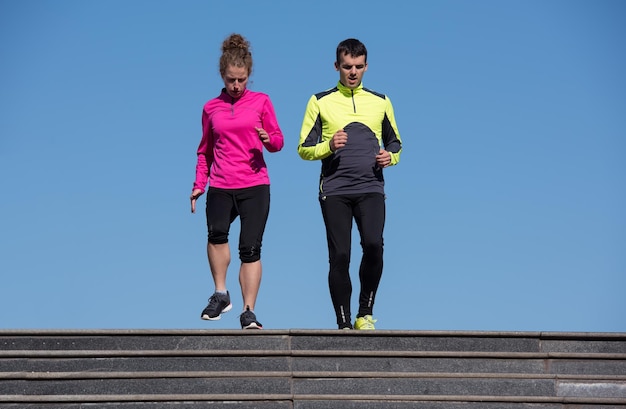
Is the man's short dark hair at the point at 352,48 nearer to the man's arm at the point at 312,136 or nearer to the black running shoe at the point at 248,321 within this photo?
the man's arm at the point at 312,136

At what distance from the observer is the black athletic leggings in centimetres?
977

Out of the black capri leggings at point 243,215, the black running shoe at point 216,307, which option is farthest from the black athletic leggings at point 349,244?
the black running shoe at point 216,307

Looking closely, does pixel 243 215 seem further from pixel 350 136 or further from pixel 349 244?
pixel 350 136

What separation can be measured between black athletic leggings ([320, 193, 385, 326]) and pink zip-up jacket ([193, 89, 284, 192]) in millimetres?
682

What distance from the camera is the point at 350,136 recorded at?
1010 cm

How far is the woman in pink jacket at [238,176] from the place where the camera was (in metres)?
9.95

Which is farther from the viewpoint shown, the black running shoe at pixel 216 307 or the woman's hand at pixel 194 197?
the woman's hand at pixel 194 197

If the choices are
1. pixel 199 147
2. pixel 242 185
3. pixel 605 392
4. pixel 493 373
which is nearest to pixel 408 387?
pixel 493 373

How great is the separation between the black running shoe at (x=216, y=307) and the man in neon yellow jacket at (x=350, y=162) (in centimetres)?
93

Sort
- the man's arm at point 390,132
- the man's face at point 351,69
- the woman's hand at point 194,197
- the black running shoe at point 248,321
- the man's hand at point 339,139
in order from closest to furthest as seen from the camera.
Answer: the black running shoe at point 248,321
the man's hand at point 339,139
the man's face at point 351,69
the woman's hand at point 194,197
the man's arm at point 390,132

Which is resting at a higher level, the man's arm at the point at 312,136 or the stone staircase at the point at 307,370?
the man's arm at the point at 312,136

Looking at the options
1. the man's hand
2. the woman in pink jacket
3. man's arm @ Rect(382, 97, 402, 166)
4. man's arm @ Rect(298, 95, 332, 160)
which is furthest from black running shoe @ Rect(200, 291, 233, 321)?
man's arm @ Rect(382, 97, 402, 166)

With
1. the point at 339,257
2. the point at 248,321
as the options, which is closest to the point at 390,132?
the point at 339,257

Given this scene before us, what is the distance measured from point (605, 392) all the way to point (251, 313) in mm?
2891
